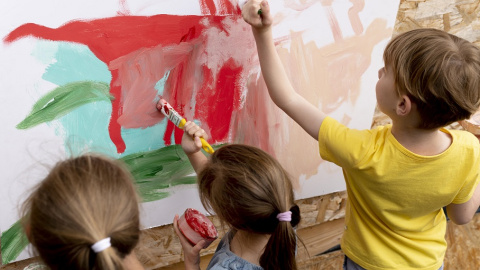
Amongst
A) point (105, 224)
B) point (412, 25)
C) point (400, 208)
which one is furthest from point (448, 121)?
point (105, 224)

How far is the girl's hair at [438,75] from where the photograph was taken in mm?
1093

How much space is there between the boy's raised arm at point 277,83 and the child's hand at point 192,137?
0.64 ft

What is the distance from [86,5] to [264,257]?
65 centimetres

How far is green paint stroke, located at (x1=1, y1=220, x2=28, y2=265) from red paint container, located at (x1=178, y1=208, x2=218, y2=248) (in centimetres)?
38

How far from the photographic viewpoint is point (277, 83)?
1248 mm

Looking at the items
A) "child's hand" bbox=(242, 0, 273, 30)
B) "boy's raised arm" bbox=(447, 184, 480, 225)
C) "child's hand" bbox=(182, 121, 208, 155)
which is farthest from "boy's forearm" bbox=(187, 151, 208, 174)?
"boy's raised arm" bbox=(447, 184, 480, 225)

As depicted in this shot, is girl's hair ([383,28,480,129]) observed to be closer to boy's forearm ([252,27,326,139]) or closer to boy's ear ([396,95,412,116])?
boy's ear ([396,95,412,116])

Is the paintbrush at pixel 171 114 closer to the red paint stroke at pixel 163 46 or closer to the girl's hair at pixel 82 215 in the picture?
the red paint stroke at pixel 163 46

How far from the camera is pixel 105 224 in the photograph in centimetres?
86

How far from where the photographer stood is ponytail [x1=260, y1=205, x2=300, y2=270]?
3.55 ft

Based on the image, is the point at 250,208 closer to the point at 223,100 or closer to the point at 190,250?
the point at 190,250

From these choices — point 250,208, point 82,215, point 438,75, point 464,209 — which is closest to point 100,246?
point 82,215

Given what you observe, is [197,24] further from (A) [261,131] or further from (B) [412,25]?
(B) [412,25]

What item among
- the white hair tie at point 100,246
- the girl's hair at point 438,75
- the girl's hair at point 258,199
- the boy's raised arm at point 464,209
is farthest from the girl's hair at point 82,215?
the boy's raised arm at point 464,209
